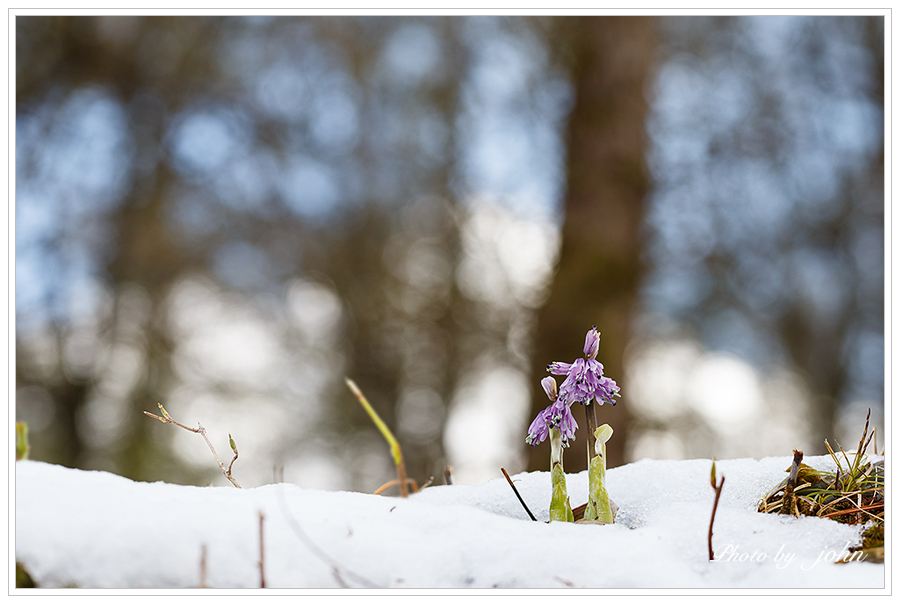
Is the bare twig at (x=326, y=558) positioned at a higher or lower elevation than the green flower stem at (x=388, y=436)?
lower

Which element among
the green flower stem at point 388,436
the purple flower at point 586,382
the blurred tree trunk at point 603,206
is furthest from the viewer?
the blurred tree trunk at point 603,206

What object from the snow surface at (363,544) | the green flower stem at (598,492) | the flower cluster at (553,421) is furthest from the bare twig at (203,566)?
the green flower stem at (598,492)

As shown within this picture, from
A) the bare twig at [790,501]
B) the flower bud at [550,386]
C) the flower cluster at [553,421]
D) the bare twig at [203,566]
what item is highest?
the flower bud at [550,386]

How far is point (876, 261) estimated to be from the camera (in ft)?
17.9

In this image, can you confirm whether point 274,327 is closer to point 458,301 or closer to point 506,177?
point 458,301

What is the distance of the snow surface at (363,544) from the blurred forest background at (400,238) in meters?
3.82

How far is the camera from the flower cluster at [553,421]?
3.35ft

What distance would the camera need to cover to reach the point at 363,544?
92 cm

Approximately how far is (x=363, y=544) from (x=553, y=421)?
0.41 m

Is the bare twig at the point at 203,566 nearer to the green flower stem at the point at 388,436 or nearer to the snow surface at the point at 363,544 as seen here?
the snow surface at the point at 363,544

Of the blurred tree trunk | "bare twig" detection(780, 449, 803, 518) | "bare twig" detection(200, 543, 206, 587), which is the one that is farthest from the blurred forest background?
"bare twig" detection(200, 543, 206, 587)

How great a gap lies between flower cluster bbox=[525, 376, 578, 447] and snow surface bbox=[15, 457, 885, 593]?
0.54 feet
